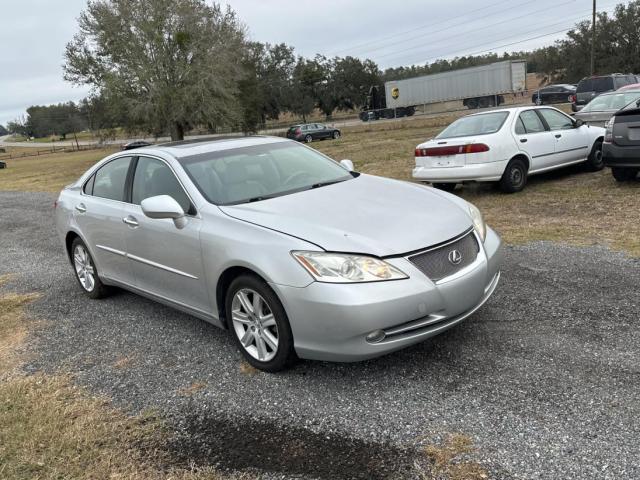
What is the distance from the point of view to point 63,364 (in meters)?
4.37

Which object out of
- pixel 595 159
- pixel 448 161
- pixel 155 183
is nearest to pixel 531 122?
pixel 448 161

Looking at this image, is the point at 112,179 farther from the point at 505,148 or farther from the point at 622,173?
the point at 622,173

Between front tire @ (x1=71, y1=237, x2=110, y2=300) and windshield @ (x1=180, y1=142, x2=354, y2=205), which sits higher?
windshield @ (x1=180, y1=142, x2=354, y2=205)

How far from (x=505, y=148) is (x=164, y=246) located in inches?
259

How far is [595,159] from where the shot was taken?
416 inches

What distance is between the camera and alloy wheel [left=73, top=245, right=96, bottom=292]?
5820mm

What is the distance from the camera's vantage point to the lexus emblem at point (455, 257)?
3.63 m

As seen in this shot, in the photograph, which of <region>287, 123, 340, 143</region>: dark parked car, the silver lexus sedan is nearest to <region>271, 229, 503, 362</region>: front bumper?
the silver lexus sedan

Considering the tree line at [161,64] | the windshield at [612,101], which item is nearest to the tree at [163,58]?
the tree line at [161,64]

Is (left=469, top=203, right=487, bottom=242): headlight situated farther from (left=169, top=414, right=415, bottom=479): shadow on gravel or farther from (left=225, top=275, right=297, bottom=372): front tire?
(left=169, top=414, right=415, bottom=479): shadow on gravel

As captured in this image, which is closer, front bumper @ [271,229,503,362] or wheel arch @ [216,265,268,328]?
front bumper @ [271,229,503,362]

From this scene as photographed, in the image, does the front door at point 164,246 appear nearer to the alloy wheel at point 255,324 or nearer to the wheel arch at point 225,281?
the wheel arch at point 225,281

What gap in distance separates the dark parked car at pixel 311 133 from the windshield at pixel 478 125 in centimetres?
2942

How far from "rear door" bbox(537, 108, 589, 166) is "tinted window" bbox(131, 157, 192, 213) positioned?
745 centimetres
